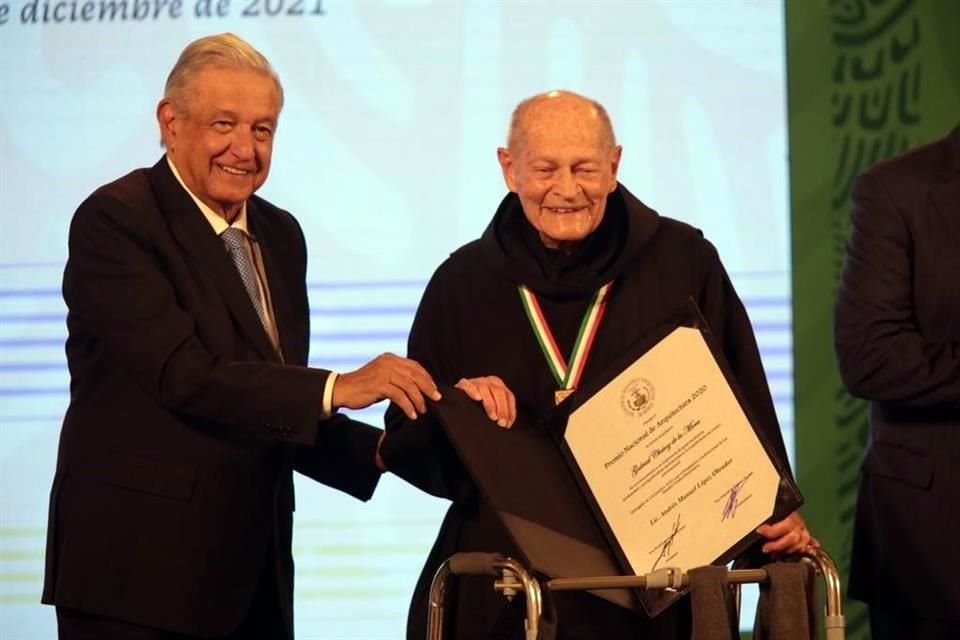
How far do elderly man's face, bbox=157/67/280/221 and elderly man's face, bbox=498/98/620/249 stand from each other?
0.50 metres

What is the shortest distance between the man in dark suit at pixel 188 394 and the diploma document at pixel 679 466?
0.34m

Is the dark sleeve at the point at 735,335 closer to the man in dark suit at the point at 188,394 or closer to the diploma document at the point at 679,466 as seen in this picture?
the diploma document at the point at 679,466

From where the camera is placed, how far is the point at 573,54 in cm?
479

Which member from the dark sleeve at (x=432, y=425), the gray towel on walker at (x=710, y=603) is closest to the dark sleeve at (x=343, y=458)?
the dark sleeve at (x=432, y=425)

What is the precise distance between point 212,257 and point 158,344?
0.22m

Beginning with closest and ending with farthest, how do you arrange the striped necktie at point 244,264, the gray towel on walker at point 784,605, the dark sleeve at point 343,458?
1. the gray towel on walker at point 784,605
2. the striped necktie at point 244,264
3. the dark sleeve at point 343,458

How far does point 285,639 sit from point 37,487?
6.28 feet

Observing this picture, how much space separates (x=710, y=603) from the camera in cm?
258

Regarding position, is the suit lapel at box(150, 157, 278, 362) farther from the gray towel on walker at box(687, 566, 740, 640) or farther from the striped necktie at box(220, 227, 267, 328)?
the gray towel on walker at box(687, 566, 740, 640)

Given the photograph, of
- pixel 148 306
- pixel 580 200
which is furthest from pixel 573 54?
pixel 148 306

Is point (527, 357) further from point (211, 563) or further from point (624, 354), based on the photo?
point (211, 563)

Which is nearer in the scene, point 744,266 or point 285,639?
point 285,639

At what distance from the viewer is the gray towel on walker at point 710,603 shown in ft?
8.45

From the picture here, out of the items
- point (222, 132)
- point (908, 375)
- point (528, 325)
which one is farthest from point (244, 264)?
point (908, 375)
